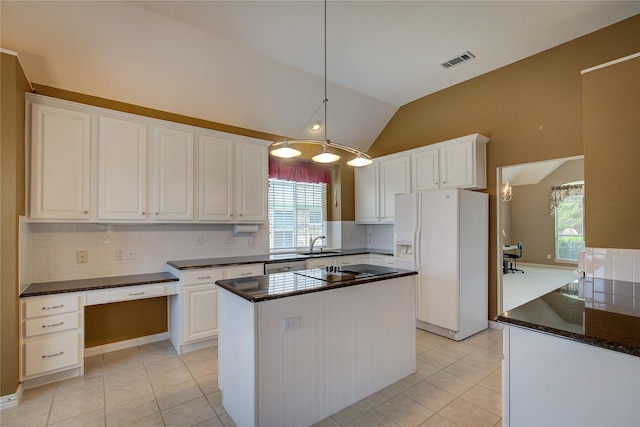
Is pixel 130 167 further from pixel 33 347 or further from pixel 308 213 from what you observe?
pixel 308 213

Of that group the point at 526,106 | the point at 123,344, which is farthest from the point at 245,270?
the point at 526,106

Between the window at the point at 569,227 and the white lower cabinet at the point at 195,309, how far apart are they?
9.92 meters

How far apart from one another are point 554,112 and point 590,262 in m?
2.08

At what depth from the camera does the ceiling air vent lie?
3475 millimetres

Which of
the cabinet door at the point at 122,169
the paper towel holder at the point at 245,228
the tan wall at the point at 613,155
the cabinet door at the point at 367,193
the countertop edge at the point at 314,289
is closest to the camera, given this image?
the countertop edge at the point at 314,289

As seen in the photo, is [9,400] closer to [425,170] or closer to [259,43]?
[259,43]

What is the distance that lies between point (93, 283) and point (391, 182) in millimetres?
3989

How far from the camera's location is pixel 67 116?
2.77 meters

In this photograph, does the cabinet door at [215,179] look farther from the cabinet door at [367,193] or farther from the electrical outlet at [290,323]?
the cabinet door at [367,193]

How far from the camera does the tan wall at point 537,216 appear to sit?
29.1ft

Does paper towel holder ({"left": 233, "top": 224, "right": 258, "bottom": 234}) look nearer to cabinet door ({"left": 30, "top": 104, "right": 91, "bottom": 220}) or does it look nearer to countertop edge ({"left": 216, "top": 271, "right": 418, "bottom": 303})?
cabinet door ({"left": 30, "top": 104, "right": 91, "bottom": 220})

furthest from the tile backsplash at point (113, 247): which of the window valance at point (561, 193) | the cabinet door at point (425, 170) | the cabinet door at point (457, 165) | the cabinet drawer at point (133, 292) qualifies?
the window valance at point (561, 193)

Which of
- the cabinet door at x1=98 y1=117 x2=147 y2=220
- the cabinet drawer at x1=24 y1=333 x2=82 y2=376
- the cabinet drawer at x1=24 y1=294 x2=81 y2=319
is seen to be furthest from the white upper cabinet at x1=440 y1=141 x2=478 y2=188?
the cabinet drawer at x1=24 y1=333 x2=82 y2=376

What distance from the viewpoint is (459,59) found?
3.58 m
